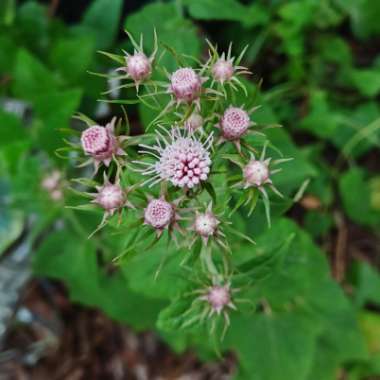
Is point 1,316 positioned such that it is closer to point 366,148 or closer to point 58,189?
point 58,189

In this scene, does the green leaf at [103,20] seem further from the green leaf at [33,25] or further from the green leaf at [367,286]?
the green leaf at [367,286]

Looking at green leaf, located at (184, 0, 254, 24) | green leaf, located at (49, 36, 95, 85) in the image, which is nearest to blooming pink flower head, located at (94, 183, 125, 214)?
green leaf, located at (184, 0, 254, 24)

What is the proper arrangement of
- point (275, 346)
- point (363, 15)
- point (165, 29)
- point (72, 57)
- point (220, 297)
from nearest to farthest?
point (220, 297) → point (165, 29) → point (275, 346) → point (72, 57) → point (363, 15)

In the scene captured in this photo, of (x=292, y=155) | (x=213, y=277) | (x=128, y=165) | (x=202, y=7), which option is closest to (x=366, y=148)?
(x=292, y=155)

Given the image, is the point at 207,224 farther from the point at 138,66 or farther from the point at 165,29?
the point at 165,29

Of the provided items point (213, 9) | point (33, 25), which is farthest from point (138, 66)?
point (33, 25)
